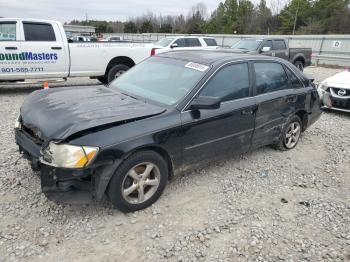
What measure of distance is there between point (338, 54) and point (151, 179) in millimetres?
22764

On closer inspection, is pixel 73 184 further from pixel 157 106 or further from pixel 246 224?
pixel 246 224

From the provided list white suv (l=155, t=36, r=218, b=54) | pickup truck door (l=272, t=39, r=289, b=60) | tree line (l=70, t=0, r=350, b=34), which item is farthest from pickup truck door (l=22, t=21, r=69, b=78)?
tree line (l=70, t=0, r=350, b=34)

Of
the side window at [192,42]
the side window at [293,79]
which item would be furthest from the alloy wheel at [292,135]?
the side window at [192,42]

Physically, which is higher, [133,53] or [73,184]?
[133,53]

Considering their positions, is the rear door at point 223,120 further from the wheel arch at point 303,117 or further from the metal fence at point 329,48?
the metal fence at point 329,48

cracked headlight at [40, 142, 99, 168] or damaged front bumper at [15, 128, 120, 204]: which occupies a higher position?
cracked headlight at [40, 142, 99, 168]

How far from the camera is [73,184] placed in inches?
108

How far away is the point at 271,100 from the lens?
4.25m

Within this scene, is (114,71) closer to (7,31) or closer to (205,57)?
(7,31)

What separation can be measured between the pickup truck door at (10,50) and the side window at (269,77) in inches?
242

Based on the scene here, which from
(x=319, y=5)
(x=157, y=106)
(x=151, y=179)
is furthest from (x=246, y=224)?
(x=319, y=5)

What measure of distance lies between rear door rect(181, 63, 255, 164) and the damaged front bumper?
1.00 meters

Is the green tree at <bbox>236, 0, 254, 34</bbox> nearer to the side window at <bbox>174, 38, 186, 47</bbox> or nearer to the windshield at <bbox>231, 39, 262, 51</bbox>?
the side window at <bbox>174, 38, 186, 47</bbox>

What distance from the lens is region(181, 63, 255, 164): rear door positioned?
3377mm
